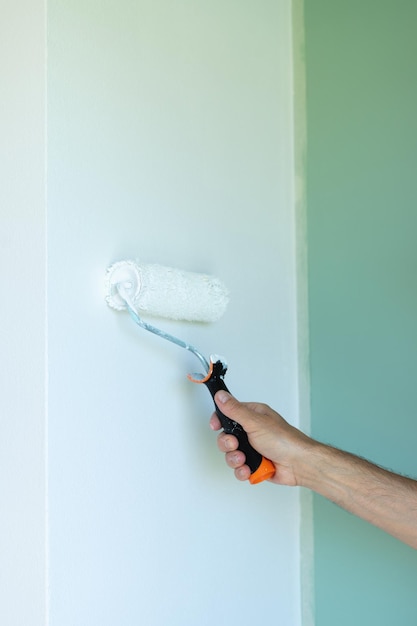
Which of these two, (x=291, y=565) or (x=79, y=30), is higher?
(x=79, y=30)

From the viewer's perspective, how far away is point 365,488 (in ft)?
4.22

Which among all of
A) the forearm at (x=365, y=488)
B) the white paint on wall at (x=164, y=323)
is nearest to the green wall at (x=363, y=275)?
the white paint on wall at (x=164, y=323)

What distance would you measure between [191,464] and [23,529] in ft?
1.10

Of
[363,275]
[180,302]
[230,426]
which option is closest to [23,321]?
[180,302]

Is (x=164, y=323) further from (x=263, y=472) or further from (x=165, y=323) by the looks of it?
(x=263, y=472)

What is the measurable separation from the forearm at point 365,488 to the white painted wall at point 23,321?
1.54 feet

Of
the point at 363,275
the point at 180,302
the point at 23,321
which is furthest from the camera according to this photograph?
the point at 363,275

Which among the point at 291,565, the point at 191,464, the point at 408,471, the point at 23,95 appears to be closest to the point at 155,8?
the point at 23,95

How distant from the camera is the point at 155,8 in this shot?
1352mm

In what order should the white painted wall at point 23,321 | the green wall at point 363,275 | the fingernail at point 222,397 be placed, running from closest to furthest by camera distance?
the white painted wall at point 23,321
the fingernail at point 222,397
the green wall at point 363,275

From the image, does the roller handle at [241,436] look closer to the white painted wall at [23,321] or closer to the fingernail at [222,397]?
the fingernail at [222,397]

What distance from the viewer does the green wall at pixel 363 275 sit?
1.50 meters

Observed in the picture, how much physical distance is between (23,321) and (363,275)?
0.74m

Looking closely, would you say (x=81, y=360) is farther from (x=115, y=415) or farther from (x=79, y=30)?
(x=79, y=30)
